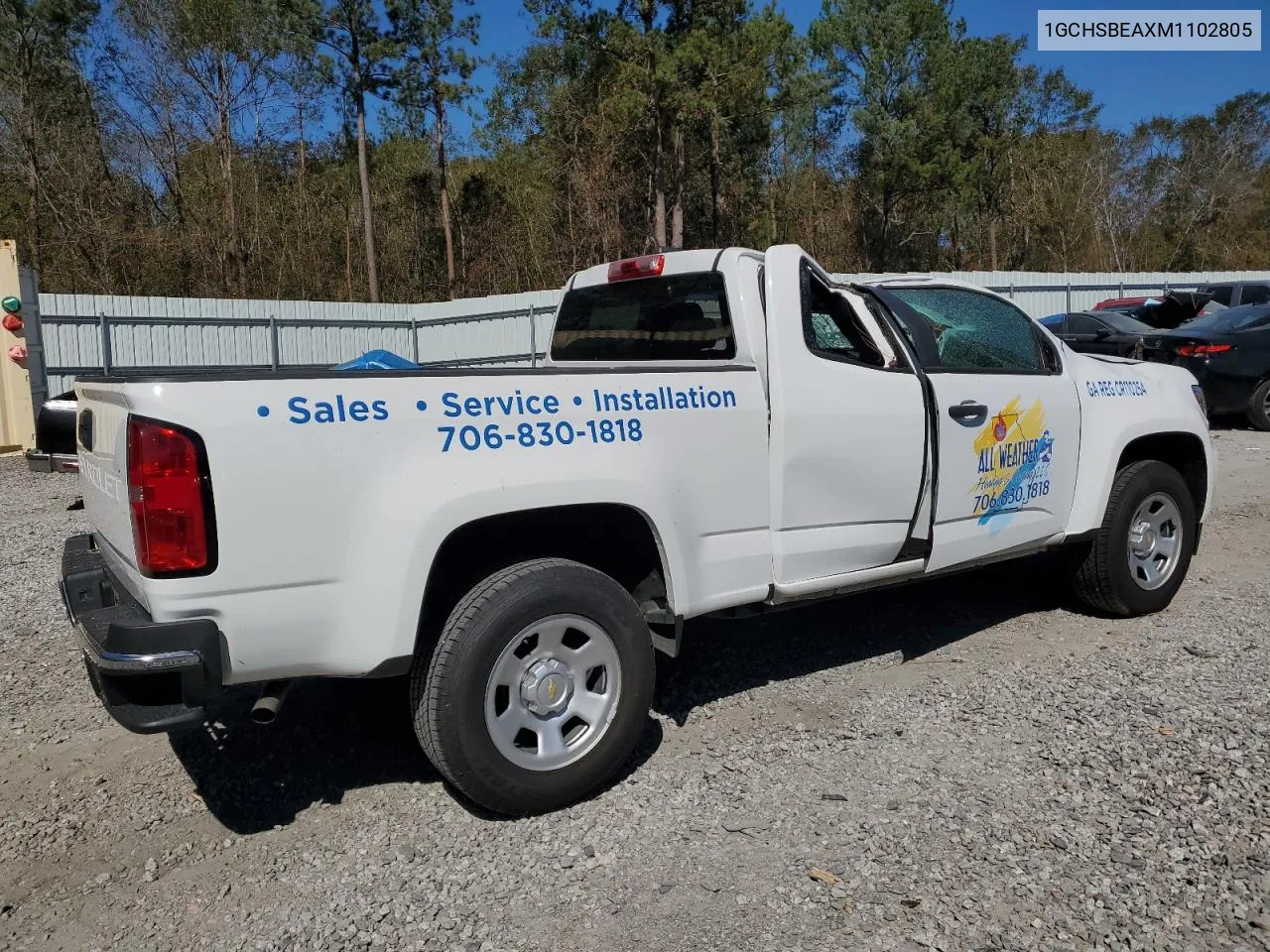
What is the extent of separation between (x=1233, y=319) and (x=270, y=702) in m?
13.2

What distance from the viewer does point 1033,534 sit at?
482 centimetres

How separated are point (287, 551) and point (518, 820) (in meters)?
1.22

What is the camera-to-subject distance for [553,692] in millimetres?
3318

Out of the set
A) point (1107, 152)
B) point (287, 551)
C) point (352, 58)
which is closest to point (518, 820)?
point (287, 551)

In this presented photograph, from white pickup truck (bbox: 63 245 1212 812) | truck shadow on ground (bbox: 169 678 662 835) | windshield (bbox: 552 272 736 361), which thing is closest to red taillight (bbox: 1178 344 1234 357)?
white pickup truck (bbox: 63 245 1212 812)

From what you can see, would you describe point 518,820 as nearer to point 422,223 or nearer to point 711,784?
Answer: point 711,784

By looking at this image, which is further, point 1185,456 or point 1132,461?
point 1185,456

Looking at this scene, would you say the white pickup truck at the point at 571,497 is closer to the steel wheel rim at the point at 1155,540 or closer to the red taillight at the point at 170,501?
the red taillight at the point at 170,501

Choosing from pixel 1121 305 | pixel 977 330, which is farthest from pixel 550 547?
pixel 1121 305

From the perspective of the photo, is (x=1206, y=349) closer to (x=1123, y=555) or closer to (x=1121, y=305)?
(x=1123, y=555)

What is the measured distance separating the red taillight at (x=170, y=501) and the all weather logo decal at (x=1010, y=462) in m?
3.19

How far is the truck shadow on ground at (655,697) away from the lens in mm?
3658

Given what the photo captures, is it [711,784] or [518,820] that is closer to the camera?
[518,820]

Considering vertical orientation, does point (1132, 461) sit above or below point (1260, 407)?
above
